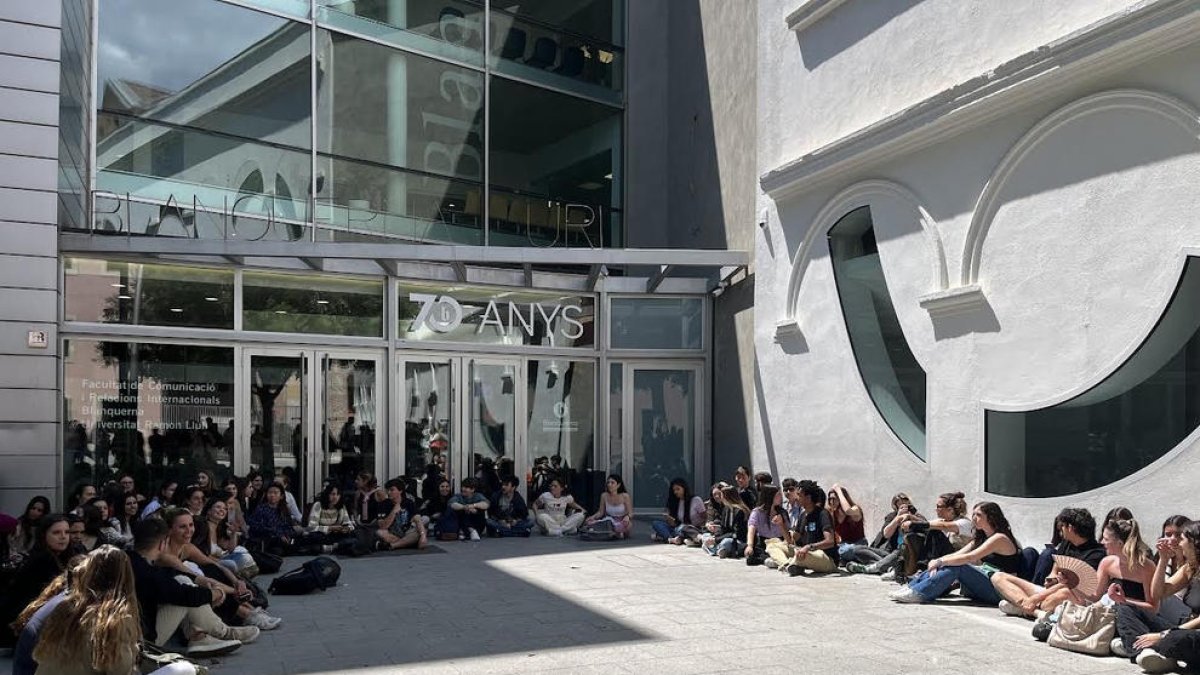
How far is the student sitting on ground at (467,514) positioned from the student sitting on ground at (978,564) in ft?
22.8

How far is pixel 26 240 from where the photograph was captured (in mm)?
12477

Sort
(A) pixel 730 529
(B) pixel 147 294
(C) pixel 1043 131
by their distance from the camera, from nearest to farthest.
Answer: (C) pixel 1043 131 < (A) pixel 730 529 < (B) pixel 147 294

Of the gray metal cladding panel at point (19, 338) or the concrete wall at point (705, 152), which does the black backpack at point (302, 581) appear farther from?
the concrete wall at point (705, 152)

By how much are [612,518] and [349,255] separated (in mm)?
5167

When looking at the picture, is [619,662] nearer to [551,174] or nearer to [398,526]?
[398,526]

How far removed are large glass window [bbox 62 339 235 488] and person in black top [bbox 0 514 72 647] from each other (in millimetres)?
6271

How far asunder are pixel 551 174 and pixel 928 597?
12.4 meters

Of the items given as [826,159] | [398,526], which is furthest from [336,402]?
[826,159]

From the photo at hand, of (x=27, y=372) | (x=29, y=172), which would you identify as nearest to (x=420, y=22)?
(x=29, y=172)

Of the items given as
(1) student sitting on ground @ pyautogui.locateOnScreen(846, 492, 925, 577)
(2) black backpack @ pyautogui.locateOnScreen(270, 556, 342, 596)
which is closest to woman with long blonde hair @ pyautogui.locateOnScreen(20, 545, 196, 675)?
(2) black backpack @ pyautogui.locateOnScreen(270, 556, 342, 596)

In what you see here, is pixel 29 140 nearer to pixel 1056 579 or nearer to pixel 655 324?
pixel 655 324

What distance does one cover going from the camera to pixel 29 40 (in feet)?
40.5

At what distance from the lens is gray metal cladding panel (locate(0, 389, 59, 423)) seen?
12414 millimetres

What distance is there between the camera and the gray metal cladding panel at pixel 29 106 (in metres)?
12.2
